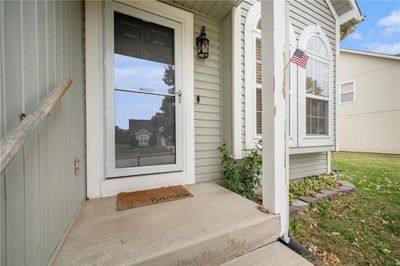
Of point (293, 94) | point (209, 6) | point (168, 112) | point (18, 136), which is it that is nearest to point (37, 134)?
point (18, 136)

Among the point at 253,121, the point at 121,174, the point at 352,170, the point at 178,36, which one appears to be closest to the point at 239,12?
the point at 178,36

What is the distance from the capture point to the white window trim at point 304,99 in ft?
11.2

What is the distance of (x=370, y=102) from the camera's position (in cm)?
894

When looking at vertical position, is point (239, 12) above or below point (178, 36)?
above

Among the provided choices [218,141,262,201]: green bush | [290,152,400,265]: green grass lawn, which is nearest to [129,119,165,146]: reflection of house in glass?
[218,141,262,201]: green bush

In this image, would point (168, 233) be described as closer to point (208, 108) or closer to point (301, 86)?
point (208, 108)

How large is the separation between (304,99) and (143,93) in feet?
9.57

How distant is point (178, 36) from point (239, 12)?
39.2 inches

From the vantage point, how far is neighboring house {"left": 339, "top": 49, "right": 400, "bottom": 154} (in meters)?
8.21

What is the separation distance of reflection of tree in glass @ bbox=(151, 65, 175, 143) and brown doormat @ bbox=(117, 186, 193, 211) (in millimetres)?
631

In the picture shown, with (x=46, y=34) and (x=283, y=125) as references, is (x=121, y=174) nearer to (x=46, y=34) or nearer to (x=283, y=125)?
(x=46, y=34)

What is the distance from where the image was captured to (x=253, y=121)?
2824 mm

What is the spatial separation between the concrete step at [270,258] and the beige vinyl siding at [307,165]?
8.01 ft

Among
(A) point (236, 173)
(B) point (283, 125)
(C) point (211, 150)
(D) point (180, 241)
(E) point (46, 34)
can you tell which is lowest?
(D) point (180, 241)
